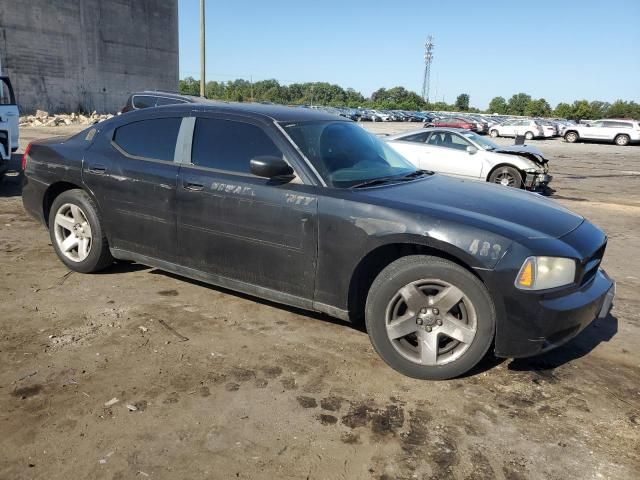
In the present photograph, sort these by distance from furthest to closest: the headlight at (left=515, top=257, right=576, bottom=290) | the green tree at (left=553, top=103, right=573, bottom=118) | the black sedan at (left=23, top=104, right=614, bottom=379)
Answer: the green tree at (left=553, top=103, right=573, bottom=118)
the black sedan at (left=23, top=104, right=614, bottom=379)
the headlight at (left=515, top=257, right=576, bottom=290)

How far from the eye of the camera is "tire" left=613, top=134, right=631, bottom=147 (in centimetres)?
3391

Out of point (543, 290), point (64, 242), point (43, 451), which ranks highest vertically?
point (543, 290)

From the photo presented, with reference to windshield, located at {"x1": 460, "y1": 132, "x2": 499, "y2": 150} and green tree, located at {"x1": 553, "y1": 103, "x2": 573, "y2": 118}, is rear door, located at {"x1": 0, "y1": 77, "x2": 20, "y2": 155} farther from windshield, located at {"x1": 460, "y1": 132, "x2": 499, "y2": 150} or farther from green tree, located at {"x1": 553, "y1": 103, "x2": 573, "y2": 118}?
green tree, located at {"x1": 553, "y1": 103, "x2": 573, "y2": 118}

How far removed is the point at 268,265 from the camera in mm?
3732

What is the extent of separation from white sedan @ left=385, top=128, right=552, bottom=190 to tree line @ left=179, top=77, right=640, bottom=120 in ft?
199

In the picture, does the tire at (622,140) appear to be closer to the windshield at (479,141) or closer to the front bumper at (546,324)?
the windshield at (479,141)

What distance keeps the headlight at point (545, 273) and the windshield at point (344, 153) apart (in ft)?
4.25

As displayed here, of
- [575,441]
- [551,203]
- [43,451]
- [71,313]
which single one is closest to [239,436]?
[43,451]

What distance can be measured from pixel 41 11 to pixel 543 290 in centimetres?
4257

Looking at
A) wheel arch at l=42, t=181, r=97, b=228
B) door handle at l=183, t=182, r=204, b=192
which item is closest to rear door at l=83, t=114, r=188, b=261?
door handle at l=183, t=182, r=204, b=192

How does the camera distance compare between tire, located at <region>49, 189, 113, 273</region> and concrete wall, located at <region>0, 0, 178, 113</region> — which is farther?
concrete wall, located at <region>0, 0, 178, 113</region>

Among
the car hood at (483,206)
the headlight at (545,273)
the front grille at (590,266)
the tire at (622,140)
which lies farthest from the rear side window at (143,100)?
the tire at (622,140)

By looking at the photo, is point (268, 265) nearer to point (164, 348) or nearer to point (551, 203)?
point (164, 348)

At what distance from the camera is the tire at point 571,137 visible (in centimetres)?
3568
